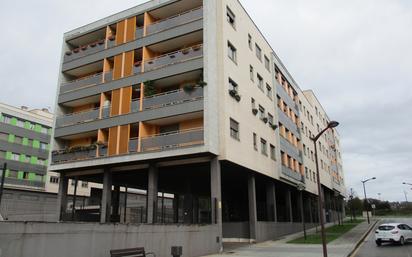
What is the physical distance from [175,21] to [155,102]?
6.19 metres

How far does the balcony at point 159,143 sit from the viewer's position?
26039 millimetres

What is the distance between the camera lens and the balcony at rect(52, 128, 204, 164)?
26.0 meters

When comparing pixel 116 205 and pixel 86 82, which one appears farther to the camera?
pixel 116 205

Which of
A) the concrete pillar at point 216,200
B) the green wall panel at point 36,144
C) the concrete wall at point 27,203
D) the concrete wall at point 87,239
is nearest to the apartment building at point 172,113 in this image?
the concrete pillar at point 216,200

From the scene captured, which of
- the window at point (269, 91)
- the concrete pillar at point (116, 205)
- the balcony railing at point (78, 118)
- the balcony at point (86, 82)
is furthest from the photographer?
the window at point (269, 91)

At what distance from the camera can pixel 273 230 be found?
1319 inches

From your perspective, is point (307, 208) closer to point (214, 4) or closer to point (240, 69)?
point (240, 69)

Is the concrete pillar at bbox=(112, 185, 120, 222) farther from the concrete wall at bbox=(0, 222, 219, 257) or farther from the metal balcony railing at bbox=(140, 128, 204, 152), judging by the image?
the concrete wall at bbox=(0, 222, 219, 257)

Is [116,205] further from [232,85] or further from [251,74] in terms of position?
[251,74]

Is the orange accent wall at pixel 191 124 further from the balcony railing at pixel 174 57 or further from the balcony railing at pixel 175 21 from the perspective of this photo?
the balcony railing at pixel 175 21

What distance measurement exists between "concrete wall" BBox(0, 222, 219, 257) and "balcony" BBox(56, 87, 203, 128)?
9.19 metres

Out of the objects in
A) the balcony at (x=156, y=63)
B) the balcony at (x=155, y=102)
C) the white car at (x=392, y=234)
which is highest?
the balcony at (x=156, y=63)

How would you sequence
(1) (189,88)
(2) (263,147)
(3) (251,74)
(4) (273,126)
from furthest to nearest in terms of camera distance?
(4) (273,126) → (2) (263,147) → (3) (251,74) → (1) (189,88)

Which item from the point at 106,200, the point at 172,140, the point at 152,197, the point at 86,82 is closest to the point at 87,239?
the point at 152,197
